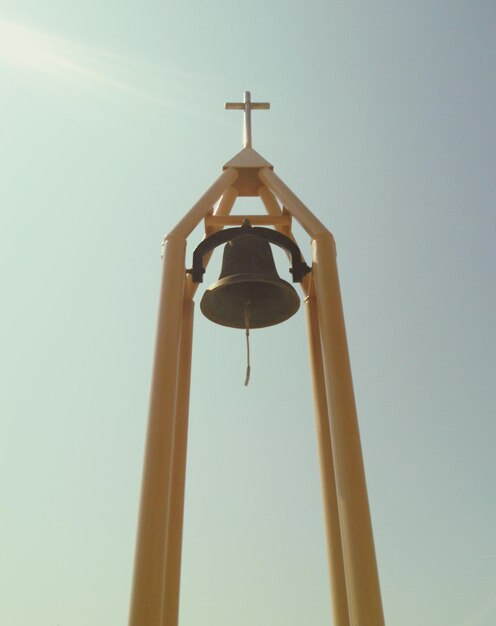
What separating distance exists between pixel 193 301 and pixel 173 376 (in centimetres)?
151

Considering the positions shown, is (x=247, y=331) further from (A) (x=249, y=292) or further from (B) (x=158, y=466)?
(B) (x=158, y=466)

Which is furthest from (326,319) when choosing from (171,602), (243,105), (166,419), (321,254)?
(243,105)

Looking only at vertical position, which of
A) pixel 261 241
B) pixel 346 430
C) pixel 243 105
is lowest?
pixel 346 430

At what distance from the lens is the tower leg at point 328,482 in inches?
171

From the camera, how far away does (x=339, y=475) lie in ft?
11.3

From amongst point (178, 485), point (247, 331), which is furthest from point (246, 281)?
point (178, 485)

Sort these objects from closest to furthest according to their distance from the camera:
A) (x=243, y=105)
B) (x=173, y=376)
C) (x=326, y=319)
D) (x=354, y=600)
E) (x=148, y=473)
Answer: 1. (x=354, y=600)
2. (x=148, y=473)
3. (x=173, y=376)
4. (x=326, y=319)
5. (x=243, y=105)

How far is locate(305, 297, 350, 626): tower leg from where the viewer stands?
14.2ft

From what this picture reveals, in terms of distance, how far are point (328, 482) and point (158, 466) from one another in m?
1.91

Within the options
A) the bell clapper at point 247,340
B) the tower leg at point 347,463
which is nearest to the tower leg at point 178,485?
the bell clapper at point 247,340

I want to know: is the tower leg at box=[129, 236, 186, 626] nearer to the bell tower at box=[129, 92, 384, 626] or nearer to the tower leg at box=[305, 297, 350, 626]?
the bell tower at box=[129, 92, 384, 626]

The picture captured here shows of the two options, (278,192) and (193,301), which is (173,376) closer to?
(193,301)

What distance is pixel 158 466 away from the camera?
3418 mm

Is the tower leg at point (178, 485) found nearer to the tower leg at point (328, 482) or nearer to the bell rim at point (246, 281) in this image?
the bell rim at point (246, 281)
